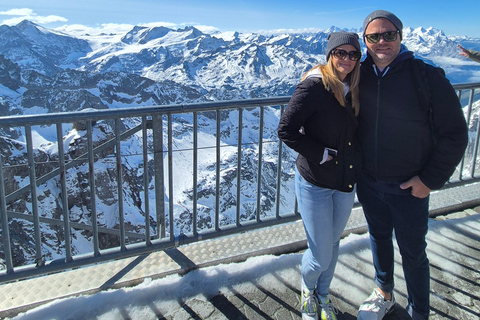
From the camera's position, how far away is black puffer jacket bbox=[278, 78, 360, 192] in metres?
2.42

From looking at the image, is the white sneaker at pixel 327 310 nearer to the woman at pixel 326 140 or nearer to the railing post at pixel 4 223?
the woman at pixel 326 140

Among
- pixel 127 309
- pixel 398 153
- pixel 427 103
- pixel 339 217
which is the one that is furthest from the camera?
pixel 127 309

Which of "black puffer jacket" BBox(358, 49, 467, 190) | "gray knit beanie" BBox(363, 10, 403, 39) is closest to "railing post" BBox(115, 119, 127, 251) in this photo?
"black puffer jacket" BBox(358, 49, 467, 190)

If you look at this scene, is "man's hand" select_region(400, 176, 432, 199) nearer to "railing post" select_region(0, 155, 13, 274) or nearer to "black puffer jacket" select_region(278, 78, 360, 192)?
"black puffer jacket" select_region(278, 78, 360, 192)

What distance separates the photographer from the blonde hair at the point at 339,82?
2.39 metres

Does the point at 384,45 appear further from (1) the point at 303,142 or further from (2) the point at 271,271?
(2) the point at 271,271

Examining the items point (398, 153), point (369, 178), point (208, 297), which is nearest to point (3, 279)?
point (208, 297)

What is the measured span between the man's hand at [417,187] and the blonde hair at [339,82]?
603 millimetres

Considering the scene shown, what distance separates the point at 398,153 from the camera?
253cm

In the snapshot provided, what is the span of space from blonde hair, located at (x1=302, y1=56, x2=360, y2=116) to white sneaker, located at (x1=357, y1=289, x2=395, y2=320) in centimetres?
156

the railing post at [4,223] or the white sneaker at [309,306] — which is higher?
the railing post at [4,223]

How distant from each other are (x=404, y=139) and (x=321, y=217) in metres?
0.80

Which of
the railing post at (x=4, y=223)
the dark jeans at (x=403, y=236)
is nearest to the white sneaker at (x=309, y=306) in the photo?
the dark jeans at (x=403, y=236)

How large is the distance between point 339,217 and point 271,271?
3.56 feet
